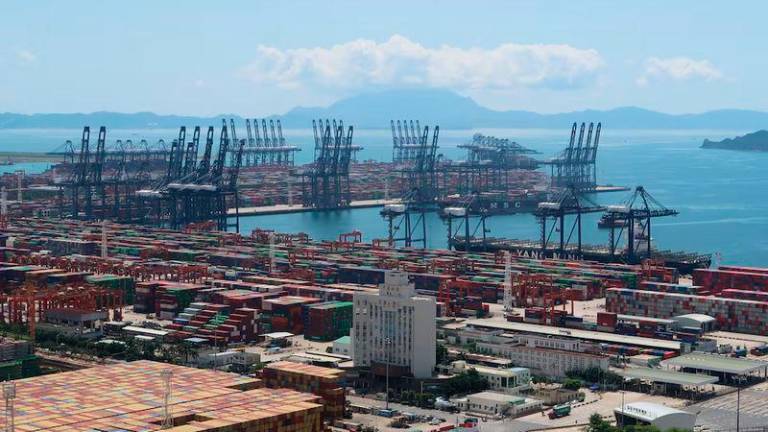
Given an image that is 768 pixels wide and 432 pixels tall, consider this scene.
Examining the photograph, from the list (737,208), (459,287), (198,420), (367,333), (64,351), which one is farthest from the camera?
(737,208)

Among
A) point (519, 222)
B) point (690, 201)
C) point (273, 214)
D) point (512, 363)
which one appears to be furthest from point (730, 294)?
point (690, 201)

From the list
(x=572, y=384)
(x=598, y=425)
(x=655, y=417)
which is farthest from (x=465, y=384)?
(x=655, y=417)

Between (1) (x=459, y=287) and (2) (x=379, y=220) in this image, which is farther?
(2) (x=379, y=220)

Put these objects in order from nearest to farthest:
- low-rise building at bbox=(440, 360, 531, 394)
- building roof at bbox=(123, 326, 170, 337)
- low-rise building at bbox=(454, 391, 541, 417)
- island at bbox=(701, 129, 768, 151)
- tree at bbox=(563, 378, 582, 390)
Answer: low-rise building at bbox=(454, 391, 541, 417) < low-rise building at bbox=(440, 360, 531, 394) < tree at bbox=(563, 378, 582, 390) < building roof at bbox=(123, 326, 170, 337) < island at bbox=(701, 129, 768, 151)

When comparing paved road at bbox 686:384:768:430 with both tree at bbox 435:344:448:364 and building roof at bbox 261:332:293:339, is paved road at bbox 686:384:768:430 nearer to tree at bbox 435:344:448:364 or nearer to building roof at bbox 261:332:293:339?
tree at bbox 435:344:448:364

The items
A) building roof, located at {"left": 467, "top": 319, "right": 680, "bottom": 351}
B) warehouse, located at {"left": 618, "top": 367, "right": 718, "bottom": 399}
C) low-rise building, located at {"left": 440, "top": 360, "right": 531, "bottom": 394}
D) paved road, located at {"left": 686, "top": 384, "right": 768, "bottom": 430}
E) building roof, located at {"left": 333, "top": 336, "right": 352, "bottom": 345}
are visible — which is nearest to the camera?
paved road, located at {"left": 686, "top": 384, "right": 768, "bottom": 430}

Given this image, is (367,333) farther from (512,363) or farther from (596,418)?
(596,418)

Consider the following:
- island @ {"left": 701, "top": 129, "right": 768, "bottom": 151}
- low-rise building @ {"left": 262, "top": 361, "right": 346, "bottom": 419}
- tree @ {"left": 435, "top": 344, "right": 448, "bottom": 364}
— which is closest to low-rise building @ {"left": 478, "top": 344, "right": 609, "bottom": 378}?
tree @ {"left": 435, "top": 344, "right": 448, "bottom": 364}
